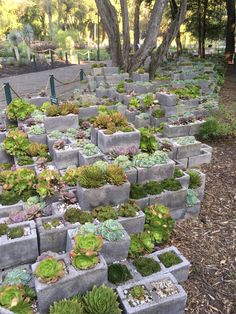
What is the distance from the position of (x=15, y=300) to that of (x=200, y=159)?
5.11 meters

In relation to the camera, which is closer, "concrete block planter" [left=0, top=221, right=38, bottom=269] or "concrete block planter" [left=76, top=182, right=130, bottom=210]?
"concrete block planter" [left=0, top=221, right=38, bottom=269]

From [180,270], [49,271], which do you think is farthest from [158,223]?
[49,271]

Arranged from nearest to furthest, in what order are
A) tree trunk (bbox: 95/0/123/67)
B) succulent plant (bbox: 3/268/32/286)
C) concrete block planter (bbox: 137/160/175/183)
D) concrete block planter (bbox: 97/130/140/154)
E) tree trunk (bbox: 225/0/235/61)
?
succulent plant (bbox: 3/268/32/286) → concrete block planter (bbox: 137/160/175/183) → concrete block planter (bbox: 97/130/140/154) → tree trunk (bbox: 95/0/123/67) → tree trunk (bbox: 225/0/235/61)

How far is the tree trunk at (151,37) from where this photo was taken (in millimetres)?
12914

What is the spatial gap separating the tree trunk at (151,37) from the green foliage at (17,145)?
879 centimetres

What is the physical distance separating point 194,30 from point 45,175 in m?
29.1

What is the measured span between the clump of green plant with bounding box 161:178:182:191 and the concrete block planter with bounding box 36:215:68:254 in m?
1.87

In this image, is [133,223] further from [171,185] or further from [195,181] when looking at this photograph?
[195,181]

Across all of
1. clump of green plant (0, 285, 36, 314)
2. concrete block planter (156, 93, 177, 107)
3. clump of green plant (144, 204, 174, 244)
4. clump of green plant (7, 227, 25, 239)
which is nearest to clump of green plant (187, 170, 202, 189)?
clump of green plant (144, 204, 174, 244)

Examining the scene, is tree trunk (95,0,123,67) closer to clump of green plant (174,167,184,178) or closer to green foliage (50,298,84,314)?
clump of green plant (174,167,184,178)

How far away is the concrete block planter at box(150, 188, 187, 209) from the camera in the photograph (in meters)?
5.10

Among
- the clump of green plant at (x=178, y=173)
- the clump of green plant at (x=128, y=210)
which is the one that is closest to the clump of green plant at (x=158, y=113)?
the clump of green plant at (x=178, y=173)

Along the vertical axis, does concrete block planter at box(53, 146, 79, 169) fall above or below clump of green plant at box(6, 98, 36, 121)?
below

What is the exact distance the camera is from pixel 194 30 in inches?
1174
